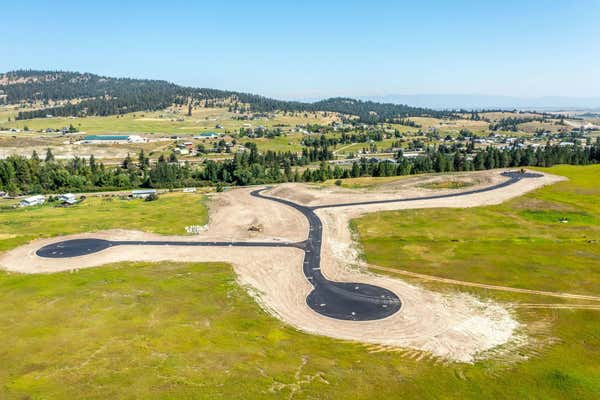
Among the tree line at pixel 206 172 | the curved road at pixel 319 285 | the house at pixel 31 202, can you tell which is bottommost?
the curved road at pixel 319 285

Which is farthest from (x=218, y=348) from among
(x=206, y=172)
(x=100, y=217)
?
(x=206, y=172)

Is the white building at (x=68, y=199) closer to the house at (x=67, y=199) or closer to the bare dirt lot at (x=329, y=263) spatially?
the house at (x=67, y=199)

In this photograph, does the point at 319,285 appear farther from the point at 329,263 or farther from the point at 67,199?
the point at 67,199

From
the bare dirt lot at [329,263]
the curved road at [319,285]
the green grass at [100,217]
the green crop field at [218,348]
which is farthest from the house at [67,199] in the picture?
the green crop field at [218,348]

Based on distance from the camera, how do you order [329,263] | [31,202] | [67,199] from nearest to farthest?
[329,263] → [31,202] → [67,199]

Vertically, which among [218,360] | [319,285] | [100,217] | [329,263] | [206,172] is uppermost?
[206,172]

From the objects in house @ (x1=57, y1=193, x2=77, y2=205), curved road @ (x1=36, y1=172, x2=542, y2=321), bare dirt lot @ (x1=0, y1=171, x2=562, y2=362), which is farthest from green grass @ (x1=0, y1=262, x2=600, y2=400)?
house @ (x1=57, y1=193, x2=77, y2=205)

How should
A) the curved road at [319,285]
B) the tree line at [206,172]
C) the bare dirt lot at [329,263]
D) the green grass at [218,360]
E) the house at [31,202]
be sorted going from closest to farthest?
the green grass at [218,360], the bare dirt lot at [329,263], the curved road at [319,285], the house at [31,202], the tree line at [206,172]

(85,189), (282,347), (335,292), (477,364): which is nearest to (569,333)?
(477,364)

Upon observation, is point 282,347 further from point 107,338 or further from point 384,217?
point 384,217
